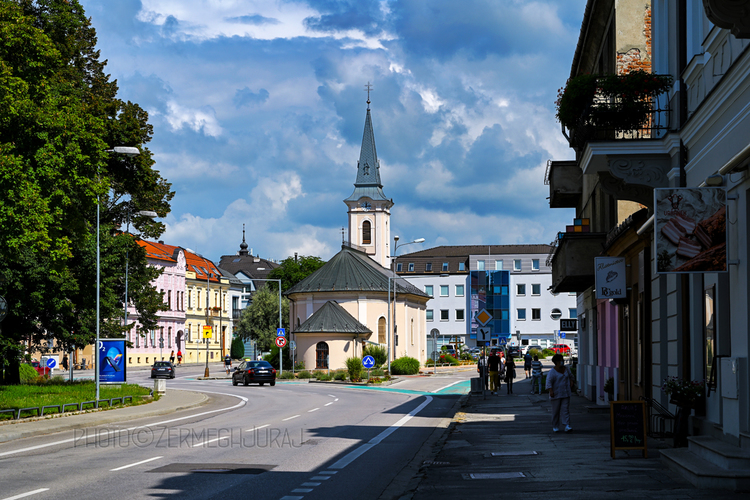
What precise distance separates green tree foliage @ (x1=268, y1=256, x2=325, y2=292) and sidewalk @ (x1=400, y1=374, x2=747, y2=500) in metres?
94.3

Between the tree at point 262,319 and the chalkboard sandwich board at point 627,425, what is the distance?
268 feet

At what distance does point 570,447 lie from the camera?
15492 millimetres

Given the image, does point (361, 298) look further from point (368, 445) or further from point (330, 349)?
point (368, 445)

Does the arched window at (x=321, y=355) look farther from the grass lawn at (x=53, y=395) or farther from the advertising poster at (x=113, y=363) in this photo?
the advertising poster at (x=113, y=363)

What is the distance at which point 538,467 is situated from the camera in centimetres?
1275

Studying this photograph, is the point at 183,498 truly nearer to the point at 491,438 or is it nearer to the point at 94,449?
the point at 94,449

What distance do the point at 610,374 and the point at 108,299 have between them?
23705mm

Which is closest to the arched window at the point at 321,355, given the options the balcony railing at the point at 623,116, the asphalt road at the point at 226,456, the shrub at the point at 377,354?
the shrub at the point at 377,354

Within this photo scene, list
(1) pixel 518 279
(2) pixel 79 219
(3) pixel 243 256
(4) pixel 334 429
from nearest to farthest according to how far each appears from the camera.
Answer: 1. (4) pixel 334 429
2. (2) pixel 79 219
3. (1) pixel 518 279
4. (3) pixel 243 256

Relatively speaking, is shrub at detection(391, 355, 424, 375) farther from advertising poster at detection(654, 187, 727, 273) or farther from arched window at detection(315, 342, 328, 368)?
advertising poster at detection(654, 187, 727, 273)

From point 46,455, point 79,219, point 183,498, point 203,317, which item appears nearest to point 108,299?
point 79,219

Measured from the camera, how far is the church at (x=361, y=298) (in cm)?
6900

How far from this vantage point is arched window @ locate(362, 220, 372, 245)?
9438 centimetres

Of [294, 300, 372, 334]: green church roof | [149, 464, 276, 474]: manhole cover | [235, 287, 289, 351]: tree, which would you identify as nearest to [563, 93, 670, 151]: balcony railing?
[149, 464, 276, 474]: manhole cover
